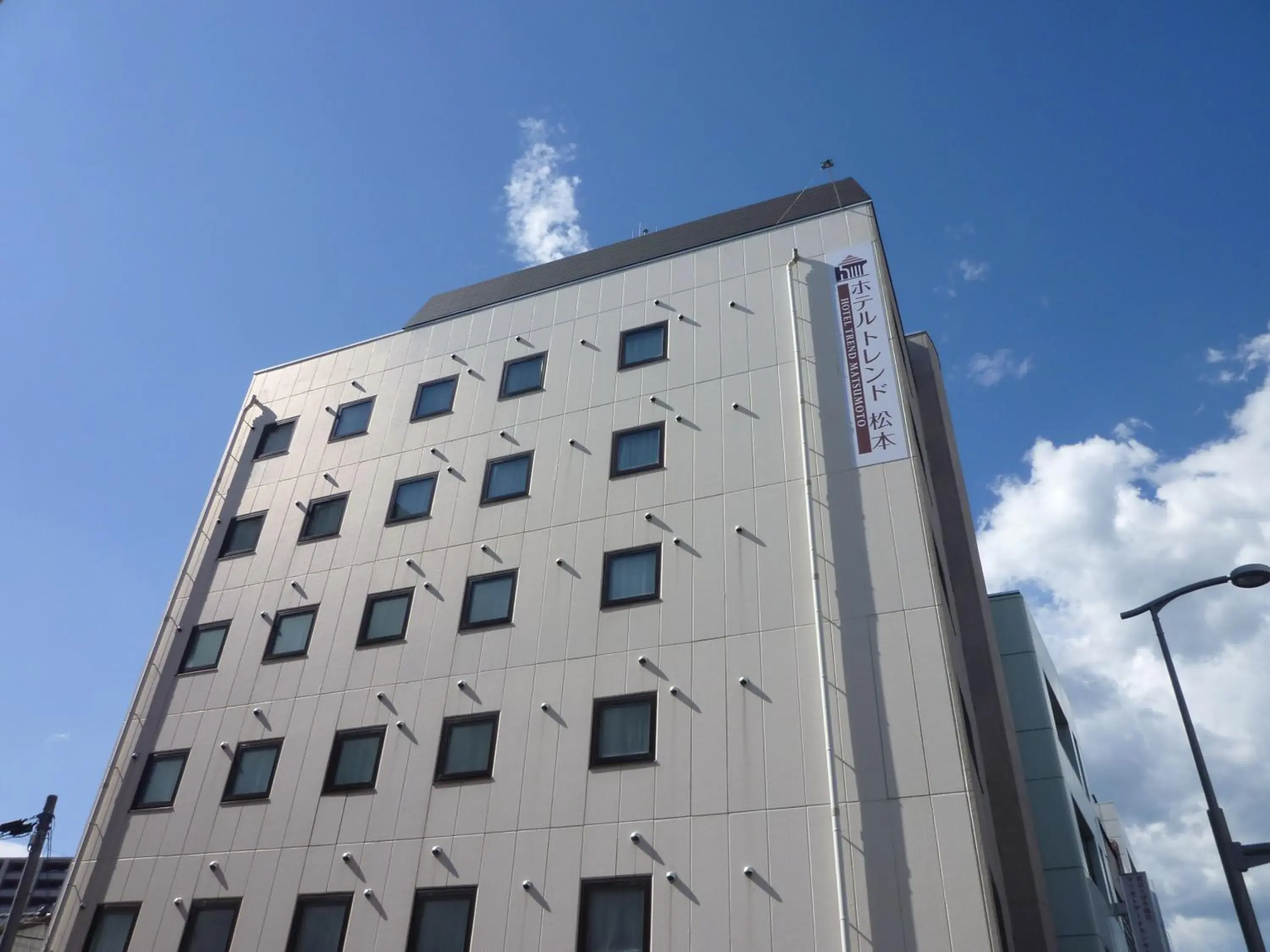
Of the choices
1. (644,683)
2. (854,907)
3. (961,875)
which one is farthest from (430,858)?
(961,875)

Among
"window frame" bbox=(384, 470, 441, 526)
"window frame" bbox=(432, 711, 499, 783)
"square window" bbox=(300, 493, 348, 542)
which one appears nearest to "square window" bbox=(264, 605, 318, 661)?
"square window" bbox=(300, 493, 348, 542)

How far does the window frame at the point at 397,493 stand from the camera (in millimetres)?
26141

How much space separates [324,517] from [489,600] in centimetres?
765

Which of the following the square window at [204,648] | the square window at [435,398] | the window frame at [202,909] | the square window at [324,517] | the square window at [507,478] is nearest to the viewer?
the window frame at [202,909]

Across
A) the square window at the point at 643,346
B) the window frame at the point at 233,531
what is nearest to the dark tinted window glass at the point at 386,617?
the window frame at the point at 233,531

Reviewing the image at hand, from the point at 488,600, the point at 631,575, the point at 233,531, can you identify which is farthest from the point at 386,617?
the point at 233,531

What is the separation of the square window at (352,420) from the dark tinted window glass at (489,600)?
28.5 ft

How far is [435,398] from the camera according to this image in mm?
29156

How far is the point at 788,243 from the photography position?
27.0 meters

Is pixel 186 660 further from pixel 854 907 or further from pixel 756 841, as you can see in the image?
pixel 854 907

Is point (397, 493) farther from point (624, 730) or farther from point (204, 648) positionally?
point (624, 730)

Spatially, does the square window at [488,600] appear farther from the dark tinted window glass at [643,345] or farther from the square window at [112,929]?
the square window at [112,929]

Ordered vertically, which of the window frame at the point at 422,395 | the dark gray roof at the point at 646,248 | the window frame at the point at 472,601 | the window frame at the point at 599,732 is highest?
the dark gray roof at the point at 646,248

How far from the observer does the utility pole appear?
21797mm
